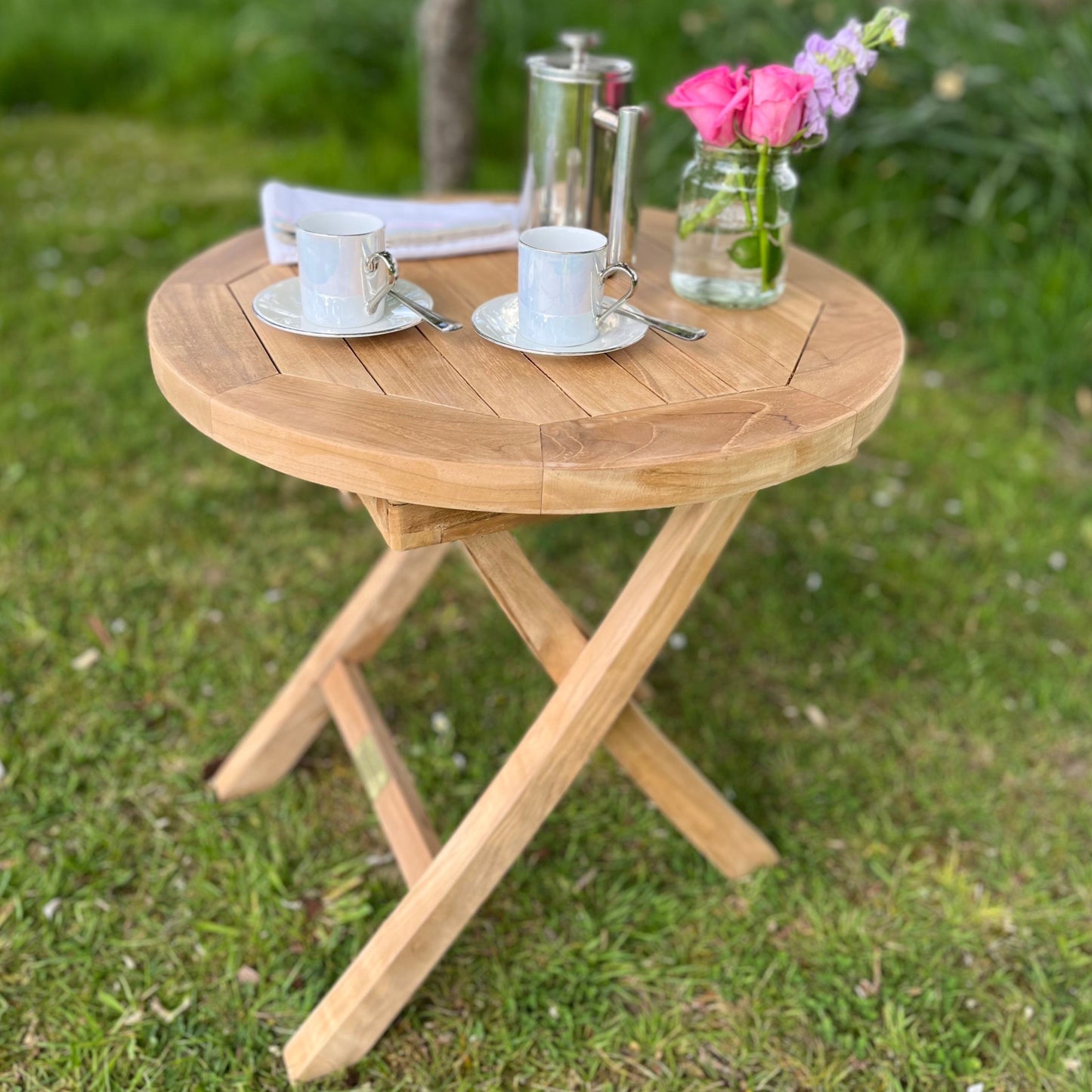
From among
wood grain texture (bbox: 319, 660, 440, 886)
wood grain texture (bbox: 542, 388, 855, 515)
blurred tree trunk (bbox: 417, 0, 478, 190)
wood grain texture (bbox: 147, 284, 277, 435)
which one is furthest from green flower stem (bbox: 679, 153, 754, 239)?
blurred tree trunk (bbox: 417, 0, 478, 190)

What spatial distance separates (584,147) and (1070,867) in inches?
55.4

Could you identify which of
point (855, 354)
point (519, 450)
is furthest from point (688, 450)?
point (855, 354)

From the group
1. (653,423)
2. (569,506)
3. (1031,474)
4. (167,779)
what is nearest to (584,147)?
(653,423)

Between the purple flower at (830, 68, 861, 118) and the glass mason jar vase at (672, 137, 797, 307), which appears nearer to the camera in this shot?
the purple flower at (830, 68, 861, 118)

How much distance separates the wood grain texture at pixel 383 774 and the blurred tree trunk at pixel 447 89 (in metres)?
2.38

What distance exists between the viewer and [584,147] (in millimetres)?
1563

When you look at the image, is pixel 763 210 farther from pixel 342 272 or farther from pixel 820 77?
pixel 342 272

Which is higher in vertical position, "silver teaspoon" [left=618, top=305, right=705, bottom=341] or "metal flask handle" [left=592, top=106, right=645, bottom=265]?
"metal flask handle" [left=592, top=106, right=645, bottom=265]

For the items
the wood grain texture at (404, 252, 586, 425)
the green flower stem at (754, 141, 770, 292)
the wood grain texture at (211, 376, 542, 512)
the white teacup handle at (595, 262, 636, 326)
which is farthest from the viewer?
the green flower stem at (754, 141, 770, 292)

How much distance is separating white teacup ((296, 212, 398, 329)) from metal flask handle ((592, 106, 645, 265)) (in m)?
0.28

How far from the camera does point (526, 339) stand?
1330 mm

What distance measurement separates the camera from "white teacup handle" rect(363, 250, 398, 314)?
4.31 feet

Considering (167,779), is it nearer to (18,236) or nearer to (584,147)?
(584,147)

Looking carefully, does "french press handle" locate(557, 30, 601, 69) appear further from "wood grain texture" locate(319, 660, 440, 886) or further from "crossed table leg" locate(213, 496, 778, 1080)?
"wood grain texture" locate(319, 660, 440, 886)
